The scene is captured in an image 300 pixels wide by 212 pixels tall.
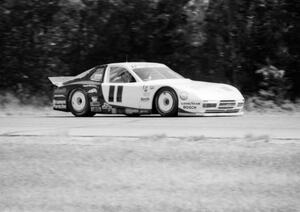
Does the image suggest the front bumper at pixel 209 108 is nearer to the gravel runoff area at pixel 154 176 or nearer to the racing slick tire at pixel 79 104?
the racing slick tire at pixel 79 104

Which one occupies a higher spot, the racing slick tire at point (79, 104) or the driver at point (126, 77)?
the driver at point (126, 77)

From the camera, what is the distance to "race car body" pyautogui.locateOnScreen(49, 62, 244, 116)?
1445 cm

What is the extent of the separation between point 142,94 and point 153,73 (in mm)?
789

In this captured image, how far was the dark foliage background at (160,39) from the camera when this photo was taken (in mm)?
21406

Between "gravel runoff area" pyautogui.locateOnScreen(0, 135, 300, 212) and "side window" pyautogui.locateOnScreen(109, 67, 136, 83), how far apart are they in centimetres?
592

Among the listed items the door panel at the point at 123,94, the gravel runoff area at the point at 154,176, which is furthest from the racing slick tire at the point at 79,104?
the gravel runoff area at the point at 154,176

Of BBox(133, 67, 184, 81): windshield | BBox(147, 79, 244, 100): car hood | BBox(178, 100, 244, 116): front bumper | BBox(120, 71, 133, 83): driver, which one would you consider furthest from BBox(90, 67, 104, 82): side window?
BBox(178, 100, 244, 116): front bumper

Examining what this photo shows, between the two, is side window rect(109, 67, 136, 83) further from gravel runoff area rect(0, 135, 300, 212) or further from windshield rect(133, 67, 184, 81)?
gravel runoff area rect(0, 135, 300, 212)

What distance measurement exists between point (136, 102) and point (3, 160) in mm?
6405

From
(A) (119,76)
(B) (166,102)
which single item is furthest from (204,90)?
(A) (119,76)

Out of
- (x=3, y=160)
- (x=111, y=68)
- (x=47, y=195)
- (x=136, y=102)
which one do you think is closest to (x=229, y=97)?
(x=136, y=102)

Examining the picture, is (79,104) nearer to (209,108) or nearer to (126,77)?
(126,77)

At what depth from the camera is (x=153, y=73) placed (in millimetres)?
15750

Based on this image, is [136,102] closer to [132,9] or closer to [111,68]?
[111,68]
